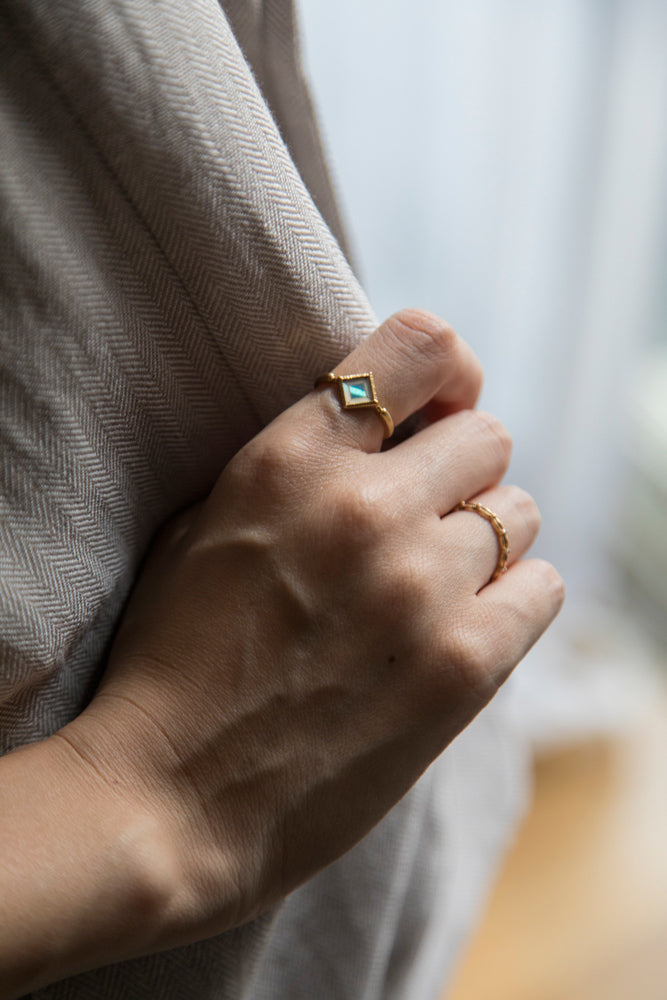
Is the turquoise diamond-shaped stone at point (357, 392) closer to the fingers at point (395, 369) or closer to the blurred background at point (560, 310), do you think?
the fingers at point (395, 369)

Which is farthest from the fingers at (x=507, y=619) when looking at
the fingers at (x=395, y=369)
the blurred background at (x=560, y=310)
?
the blurred background at (x=560, y=310)

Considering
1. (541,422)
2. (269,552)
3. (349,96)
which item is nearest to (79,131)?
(269,552)

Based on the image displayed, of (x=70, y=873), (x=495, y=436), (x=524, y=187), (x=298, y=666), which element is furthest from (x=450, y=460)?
(x=524, y=187)

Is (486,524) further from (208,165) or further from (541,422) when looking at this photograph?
(541,422)

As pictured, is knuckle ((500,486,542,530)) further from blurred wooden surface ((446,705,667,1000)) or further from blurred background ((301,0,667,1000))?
blurred wooden surface ((446,705,667,1000))

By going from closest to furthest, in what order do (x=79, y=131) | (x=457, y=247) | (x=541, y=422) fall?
(x=79, y=131), (x=457, y=247), (x=541, y=422)

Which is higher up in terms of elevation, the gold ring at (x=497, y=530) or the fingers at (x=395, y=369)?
the fingers at (x=395, y=369)

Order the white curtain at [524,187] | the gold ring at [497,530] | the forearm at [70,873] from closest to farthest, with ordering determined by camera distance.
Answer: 1. the forearm at [70,873]
2. the gold ring at [497,530]
3. the white curtain at [524,187]

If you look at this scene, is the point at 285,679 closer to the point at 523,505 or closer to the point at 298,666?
the point at 298,666
